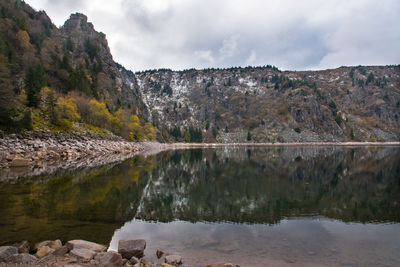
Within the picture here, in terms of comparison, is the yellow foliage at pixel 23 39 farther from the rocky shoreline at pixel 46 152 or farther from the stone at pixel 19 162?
the stone at pixel 19 162

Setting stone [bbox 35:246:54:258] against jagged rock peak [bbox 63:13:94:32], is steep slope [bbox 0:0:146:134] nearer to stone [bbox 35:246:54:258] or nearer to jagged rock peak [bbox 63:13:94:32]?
jagged rock peak [bbox 63:13:94:32]

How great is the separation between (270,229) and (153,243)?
5892mm

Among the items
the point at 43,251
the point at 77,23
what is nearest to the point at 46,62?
the point at 77,23

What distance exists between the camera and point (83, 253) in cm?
814

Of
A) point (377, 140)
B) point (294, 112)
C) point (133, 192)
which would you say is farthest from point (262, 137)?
point (133, 192)

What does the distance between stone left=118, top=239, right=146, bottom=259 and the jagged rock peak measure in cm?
15161

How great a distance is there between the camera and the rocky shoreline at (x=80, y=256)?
7.39m

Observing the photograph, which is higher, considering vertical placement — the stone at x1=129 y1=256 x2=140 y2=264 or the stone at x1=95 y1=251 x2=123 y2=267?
the stone at x1=95 y1=251 x2=123 y2=267

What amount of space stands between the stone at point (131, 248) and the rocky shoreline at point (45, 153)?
2109cm

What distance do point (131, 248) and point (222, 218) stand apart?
265 inches

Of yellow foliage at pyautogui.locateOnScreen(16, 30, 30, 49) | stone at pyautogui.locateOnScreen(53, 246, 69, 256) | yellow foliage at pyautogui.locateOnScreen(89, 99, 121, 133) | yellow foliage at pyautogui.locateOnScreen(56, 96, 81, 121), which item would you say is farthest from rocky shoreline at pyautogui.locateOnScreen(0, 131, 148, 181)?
yellow foliage at pyautogui.locateOnScreen(16, 30, 30, 49)

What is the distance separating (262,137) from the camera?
188625 millimetres

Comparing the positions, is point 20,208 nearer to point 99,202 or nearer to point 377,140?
point 99,202

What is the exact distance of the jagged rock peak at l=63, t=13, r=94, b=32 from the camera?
134375mm
